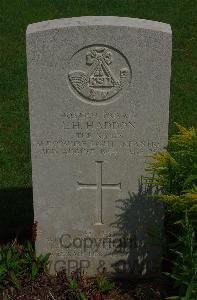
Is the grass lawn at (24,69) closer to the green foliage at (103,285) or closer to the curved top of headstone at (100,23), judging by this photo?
the green foliage at (103,285)

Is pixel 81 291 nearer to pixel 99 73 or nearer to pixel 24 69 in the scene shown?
pixel 99 73

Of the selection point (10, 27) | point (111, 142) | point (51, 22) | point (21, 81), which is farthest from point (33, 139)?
point (10, 27)

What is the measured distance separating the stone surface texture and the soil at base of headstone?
17cm

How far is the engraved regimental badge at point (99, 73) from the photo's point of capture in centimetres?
429

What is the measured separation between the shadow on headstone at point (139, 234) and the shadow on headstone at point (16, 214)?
94cm

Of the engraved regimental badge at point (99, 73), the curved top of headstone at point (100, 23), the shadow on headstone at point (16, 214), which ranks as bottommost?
the shadow on headstone at point (16, 214)

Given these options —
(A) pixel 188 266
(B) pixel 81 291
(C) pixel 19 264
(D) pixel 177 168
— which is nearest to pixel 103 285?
(B) pixel 81 291

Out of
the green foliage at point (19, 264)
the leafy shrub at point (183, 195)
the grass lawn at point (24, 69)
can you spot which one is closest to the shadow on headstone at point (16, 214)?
the grass lawn at point (24, 69)

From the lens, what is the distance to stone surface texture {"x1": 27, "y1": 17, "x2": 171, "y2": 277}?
427 centimetres

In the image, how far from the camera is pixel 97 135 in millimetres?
4570

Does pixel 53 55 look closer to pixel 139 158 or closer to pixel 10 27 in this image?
pixel 139 158

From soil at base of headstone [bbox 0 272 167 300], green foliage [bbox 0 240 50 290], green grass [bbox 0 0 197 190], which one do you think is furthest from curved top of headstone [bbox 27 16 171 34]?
green grass [bbox 0 0 197 190]

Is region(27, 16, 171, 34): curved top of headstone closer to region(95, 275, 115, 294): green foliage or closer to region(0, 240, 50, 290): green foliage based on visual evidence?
region(0, 240, 50, 290): green foliage

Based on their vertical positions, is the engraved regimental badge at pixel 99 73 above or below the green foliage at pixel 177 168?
above
